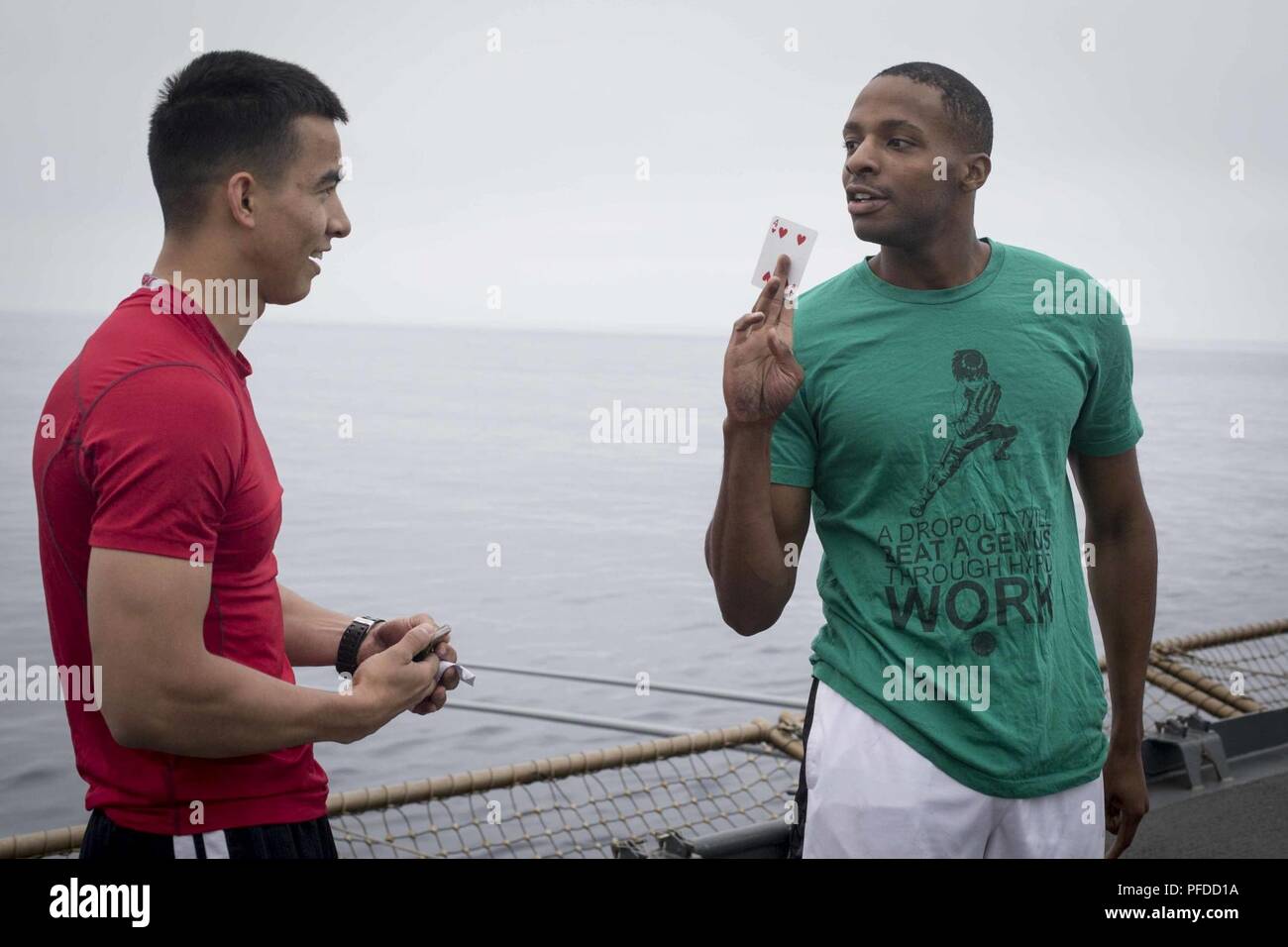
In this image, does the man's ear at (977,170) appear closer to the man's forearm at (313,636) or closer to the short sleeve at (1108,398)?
the short sleeve at (1108,398)

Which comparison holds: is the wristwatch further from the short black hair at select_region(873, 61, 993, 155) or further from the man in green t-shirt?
the short black hair at select_region(873, 61, 993, 155)

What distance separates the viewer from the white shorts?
6.44 feet

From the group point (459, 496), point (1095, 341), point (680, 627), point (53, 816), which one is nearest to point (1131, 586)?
point (1095, 341)

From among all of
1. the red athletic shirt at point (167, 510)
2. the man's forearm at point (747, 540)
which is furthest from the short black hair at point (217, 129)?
the man's forearm at point (747, 540)

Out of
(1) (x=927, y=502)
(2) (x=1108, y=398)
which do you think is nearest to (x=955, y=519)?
(1) (x=927, y=502)

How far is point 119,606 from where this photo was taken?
1.46 meters

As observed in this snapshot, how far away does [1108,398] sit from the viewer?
2.18 m

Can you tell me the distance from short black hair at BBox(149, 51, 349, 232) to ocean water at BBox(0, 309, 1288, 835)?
133 inches

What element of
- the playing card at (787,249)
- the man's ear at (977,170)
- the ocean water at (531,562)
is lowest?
the ocean water at (531,562)

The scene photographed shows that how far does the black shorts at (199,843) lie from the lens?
165cm

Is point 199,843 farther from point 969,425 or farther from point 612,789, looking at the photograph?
point 612,789

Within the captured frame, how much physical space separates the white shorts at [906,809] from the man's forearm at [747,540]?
17 cm

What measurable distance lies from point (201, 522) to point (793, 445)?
89 cm

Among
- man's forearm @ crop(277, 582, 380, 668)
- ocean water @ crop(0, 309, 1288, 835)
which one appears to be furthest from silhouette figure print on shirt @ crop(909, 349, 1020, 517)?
ocean water @ crop(0, 309, 1288, 835)
